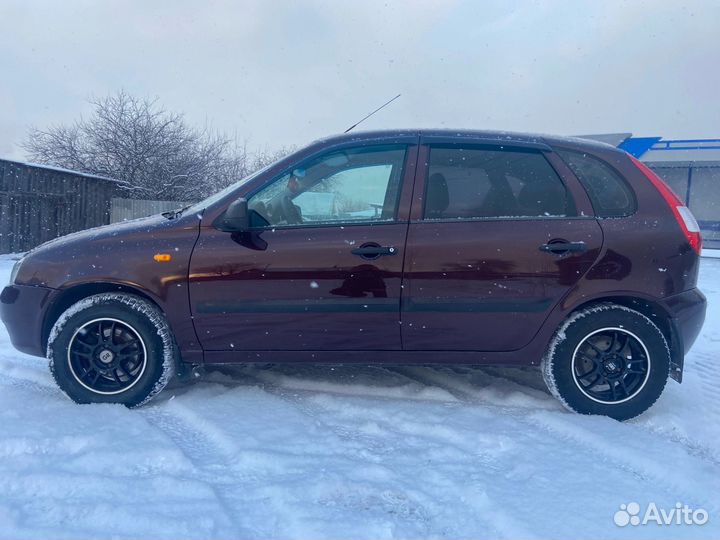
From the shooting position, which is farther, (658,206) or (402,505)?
(658,206)

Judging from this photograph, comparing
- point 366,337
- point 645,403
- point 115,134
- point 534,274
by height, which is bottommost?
point 645,403

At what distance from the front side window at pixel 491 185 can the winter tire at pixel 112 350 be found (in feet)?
5.95

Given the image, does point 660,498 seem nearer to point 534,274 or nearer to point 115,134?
point 534,274

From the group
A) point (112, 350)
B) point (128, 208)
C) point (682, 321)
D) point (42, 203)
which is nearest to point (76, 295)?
point (112, 350)

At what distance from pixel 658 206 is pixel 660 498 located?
67.8 inches

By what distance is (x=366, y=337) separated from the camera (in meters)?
3.29

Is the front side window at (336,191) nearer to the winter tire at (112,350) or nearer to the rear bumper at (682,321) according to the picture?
the winter tire at (112,350)

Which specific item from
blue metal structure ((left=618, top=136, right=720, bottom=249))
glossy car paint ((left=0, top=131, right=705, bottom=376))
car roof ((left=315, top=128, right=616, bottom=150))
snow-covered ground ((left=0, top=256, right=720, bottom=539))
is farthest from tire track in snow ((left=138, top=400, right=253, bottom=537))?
blue metal structure ((left=618, top=136, right=720, bottom=249))

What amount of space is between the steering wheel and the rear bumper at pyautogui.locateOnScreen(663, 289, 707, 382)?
7.37ft

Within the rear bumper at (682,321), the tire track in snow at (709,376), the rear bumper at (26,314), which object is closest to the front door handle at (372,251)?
the rear bumper at (682,321)

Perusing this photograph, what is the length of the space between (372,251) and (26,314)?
218 cm

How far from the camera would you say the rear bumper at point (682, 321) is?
3242 millimetres

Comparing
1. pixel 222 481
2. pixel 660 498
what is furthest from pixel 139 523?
pixel 660 498

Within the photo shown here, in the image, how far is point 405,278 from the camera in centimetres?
321
